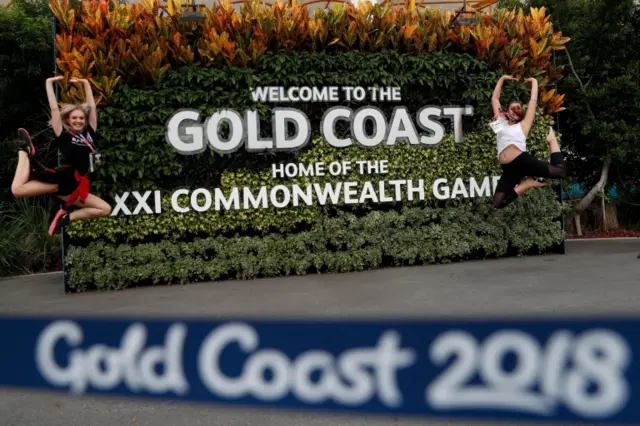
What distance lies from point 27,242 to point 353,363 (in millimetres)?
10425

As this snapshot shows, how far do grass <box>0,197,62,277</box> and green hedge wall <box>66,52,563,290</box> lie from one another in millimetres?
2552

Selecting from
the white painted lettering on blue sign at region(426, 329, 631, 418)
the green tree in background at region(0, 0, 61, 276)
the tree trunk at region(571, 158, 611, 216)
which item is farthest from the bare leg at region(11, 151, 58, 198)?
the tree trunk at region(571, 158, 611, 216)

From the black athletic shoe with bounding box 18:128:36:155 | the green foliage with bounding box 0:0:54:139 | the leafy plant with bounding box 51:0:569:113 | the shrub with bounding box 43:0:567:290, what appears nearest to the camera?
the black athletic shoe with bounding box 18:128:36:155

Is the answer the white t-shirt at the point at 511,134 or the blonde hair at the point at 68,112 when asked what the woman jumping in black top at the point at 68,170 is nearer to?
the blonde hair at the point at 68,112

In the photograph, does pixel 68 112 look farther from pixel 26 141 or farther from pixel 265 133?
pixel 265 133

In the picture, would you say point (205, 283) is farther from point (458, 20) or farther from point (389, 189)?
point (458, 20)

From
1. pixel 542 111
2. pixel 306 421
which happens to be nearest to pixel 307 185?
pixel 542 111

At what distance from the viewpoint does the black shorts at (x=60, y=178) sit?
6.02 meters

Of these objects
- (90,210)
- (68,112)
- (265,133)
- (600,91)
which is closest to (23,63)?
(265,133)

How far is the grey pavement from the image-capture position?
4.01m

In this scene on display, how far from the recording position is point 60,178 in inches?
242

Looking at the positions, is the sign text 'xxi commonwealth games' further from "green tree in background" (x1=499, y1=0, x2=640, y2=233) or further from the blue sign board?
the blue sign board

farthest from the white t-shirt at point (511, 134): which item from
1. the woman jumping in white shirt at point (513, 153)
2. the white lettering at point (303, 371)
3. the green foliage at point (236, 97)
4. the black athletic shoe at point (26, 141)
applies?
the white lettering at point (303, 371)

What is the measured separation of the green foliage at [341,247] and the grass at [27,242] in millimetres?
2675
